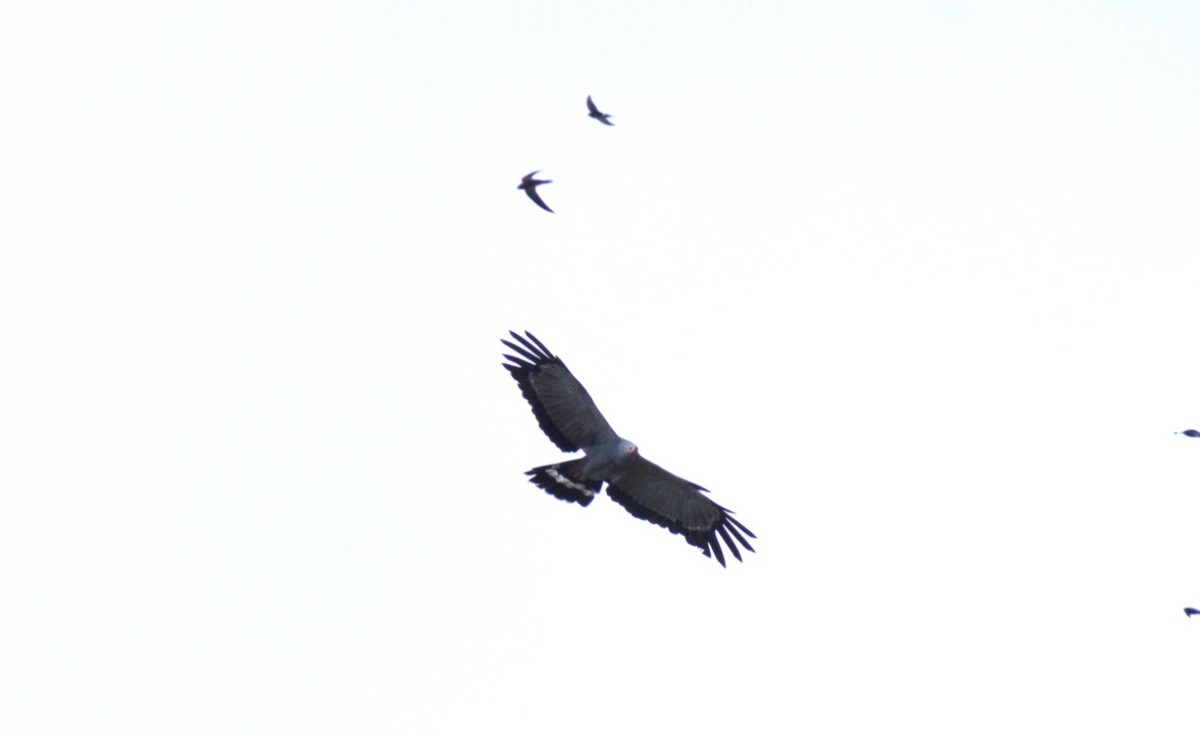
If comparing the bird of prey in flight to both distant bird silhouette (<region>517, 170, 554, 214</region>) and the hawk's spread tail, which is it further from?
distant bird silhouette (<region>517, 170, 554, 214</region>)

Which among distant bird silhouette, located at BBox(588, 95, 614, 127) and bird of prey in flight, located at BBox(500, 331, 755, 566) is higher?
distant bird silhouette, located at BBox(588, 95, 614, 127)

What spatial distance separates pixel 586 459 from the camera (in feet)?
91.8

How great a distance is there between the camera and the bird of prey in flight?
28000 millimetres

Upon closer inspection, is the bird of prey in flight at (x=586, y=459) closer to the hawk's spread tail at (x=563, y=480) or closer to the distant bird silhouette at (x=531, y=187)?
the hawk's spread tail at (x=563, y=480)

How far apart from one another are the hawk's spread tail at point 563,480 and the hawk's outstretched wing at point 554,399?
0.44 m

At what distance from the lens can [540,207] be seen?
2520 cm

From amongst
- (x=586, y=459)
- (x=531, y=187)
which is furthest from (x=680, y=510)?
(x=531, y=187)

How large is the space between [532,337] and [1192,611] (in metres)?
13.0

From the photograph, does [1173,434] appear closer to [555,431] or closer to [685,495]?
[685,495]

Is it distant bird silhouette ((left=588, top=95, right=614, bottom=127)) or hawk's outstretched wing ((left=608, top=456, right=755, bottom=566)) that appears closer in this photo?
distant bird silhouette ((left=588, top=95, right=614, bottom=127))

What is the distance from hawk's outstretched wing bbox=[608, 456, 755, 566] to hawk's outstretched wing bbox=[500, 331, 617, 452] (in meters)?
1.14

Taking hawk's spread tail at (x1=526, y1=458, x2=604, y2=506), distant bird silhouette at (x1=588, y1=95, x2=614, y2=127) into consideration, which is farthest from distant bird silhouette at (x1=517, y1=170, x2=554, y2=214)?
hawk's spread tail at (x1=526, y1=458, x2=604, y2=506)

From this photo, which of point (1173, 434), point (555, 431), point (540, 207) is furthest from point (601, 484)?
point (1173, 434)

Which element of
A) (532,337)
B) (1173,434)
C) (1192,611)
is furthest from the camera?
(532,337)
